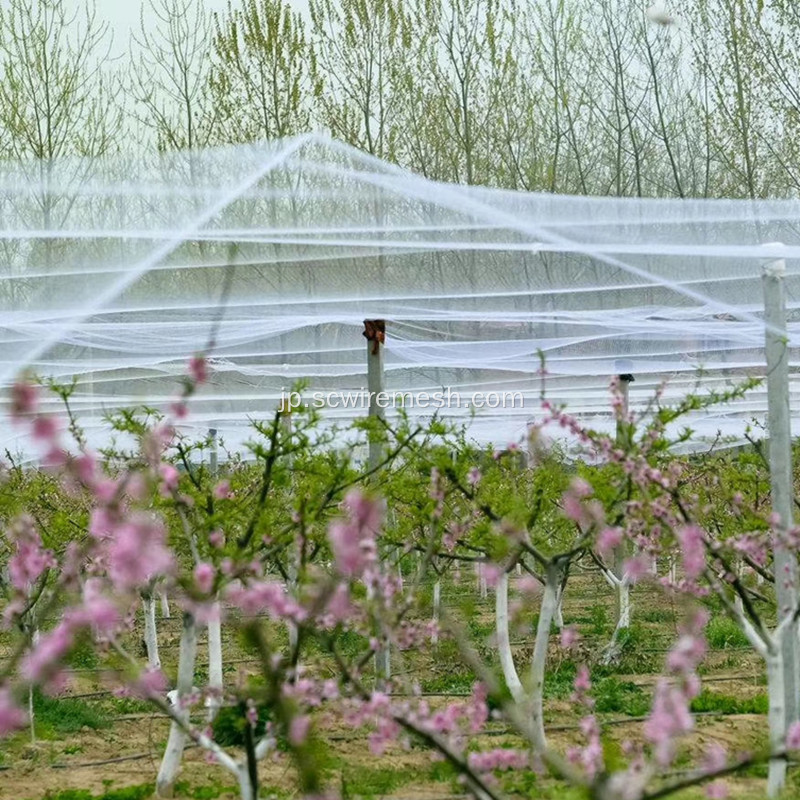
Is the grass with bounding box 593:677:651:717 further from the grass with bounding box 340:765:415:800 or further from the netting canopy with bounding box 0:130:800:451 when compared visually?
the netting canopy with bounding box 0:130:800:451

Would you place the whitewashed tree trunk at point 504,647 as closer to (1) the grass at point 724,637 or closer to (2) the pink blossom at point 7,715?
(1) the grass at point 724,637

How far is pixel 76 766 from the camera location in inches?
287

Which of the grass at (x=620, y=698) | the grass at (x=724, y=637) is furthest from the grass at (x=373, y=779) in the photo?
the grass at (x=724, y=637)

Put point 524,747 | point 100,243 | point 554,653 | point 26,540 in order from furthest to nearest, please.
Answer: point 554,653 → point 524,747 → point 100,243 → point 26,540

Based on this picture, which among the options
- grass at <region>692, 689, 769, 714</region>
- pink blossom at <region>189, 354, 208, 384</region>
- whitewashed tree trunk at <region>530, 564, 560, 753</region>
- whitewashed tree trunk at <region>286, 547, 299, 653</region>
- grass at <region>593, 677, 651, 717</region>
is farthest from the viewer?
grass at <region>593, 677, 651, 717</region>

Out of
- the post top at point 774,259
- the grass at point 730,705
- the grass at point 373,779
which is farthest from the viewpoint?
the grass at point 730,705

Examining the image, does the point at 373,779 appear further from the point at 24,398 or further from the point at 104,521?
the point at 24,398

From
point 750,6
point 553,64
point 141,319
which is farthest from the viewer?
point 553,64

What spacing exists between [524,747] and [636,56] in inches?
468

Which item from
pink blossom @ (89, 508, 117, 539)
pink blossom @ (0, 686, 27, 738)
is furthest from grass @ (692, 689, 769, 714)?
pink blossom @ (0, 686, 27, 738)

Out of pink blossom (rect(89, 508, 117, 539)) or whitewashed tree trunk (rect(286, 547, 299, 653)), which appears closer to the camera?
pink blossom (rect(89, 508, 117, 539))

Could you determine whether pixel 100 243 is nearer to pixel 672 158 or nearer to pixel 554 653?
pixel 554 653

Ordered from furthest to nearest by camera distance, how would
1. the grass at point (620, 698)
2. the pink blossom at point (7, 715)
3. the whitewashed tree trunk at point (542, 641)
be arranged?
the grass at point (620, 698) < the whitewashed tree trunk at point (542, 641) < the pink blossom at point (7, 715)

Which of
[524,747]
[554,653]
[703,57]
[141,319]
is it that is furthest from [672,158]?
[524,747]
